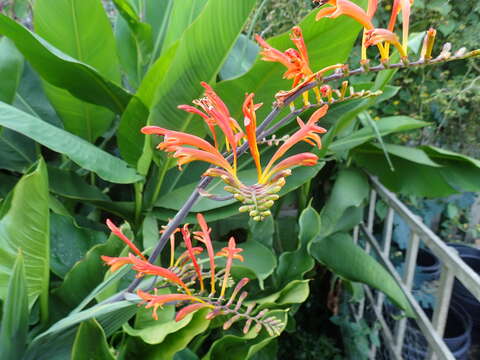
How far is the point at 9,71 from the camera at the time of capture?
2.98 ft

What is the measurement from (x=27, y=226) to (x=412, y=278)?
1.05 metres

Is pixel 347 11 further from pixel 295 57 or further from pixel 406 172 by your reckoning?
pixel 406 172

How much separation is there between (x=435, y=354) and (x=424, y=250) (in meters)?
0.89

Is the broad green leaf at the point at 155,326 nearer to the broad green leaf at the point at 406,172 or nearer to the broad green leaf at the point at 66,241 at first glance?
the broad green leaf at the point at 66,241

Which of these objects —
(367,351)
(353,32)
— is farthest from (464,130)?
(353,32)

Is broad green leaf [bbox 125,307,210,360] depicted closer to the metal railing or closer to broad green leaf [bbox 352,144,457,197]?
the metal railing

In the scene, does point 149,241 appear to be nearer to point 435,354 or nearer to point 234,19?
point 234,19

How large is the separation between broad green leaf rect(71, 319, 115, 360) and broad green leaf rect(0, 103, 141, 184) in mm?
295

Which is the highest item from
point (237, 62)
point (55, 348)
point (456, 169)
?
point (237, 62)

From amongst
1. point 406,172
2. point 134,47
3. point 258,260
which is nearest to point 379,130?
point 406,172

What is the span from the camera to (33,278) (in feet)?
2.30

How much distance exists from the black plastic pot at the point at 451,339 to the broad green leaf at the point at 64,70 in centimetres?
111

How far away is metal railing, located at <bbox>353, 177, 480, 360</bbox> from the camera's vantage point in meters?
0.89

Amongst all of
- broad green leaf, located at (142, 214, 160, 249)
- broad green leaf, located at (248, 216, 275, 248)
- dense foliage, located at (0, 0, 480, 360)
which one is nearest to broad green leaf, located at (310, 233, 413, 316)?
dense foliage, located at (0, 0, 480, 360)
